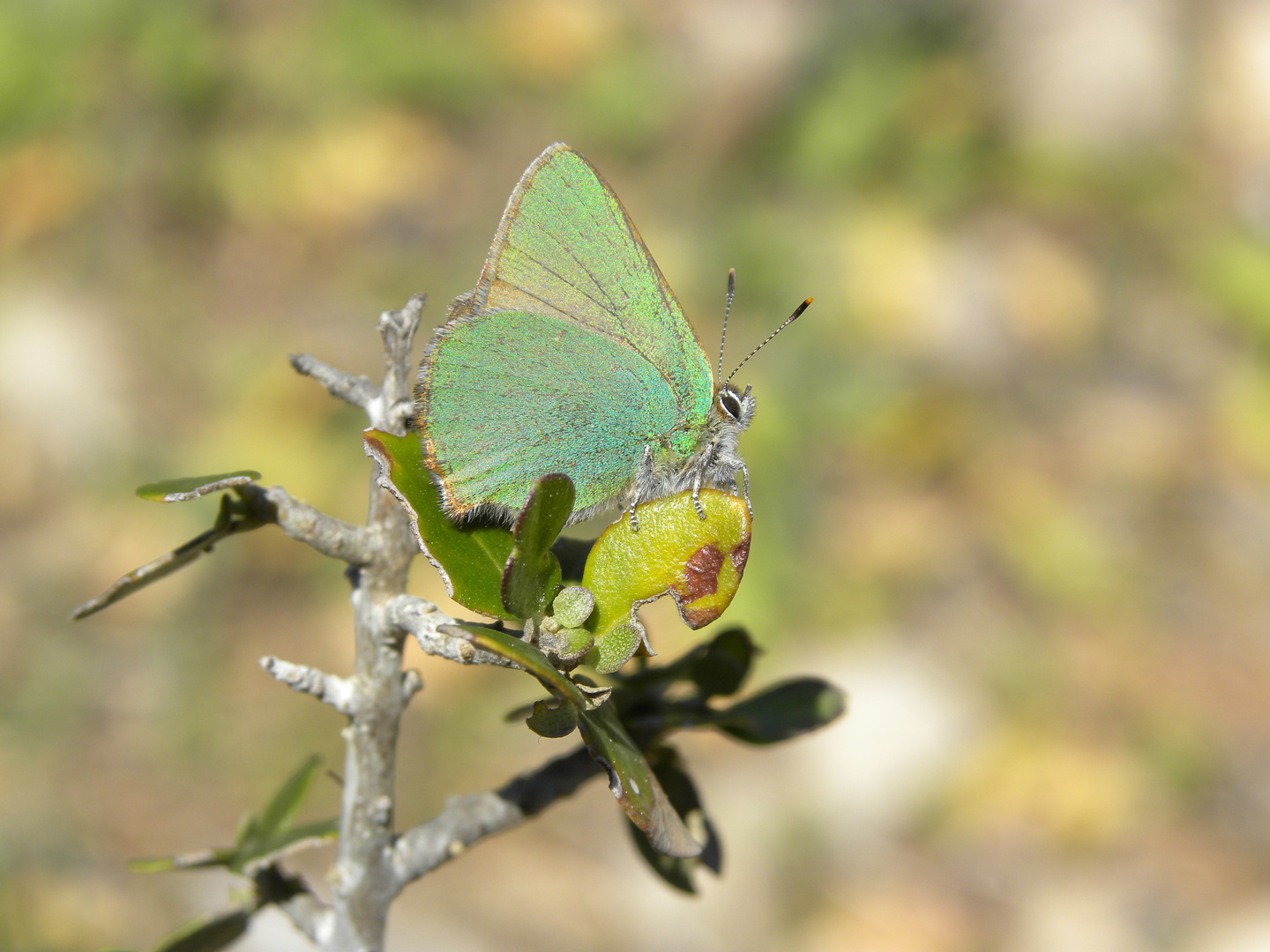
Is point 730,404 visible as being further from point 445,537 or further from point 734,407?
point 445,537

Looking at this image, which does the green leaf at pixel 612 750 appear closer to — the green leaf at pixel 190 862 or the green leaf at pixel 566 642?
the green leaf at pixel 566 642

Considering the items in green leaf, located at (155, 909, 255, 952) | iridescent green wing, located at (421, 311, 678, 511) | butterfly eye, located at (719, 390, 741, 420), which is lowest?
green leaf, located at (155, 909, 255, 952)

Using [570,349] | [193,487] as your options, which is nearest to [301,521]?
[193,487]

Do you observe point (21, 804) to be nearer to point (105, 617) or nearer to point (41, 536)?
point (105, 617)

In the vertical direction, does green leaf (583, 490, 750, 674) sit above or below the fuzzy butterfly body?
below

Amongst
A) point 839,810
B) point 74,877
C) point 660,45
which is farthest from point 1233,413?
point 74,877

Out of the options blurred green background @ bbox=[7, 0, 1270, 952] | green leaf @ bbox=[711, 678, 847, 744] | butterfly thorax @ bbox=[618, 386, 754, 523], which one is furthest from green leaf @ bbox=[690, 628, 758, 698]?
blurred green background @ bbox=[7, 0, 1270, 952]

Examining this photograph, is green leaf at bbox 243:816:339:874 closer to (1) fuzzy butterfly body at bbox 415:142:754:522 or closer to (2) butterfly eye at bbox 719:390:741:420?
(1) fuzzy butterfly body at bbox 415:142:754:522
